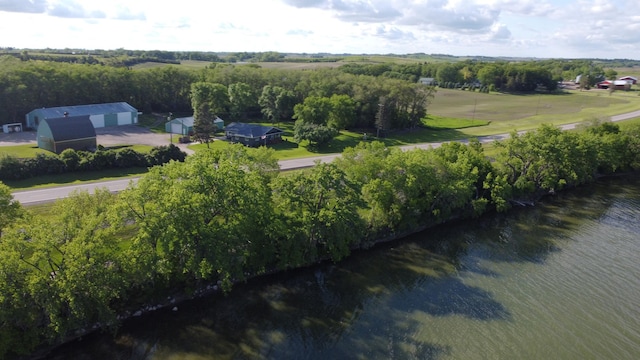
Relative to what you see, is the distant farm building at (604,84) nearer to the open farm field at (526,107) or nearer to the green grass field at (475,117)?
the green grass field at (475,117)

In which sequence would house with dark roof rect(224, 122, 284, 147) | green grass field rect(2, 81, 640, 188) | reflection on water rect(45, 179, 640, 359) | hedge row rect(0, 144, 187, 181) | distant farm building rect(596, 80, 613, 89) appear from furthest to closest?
distant farm building rect(596, 80, 613, 89), house with dark roof rect(224, 122, 284, 147), green grass field rect(2, 81, 640, 188), hedge row rect(0, 144, 187, 181), reflection on water rect(45, 179, 640, 359)

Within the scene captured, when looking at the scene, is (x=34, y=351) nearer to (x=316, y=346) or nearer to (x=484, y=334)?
(x=316, y=346)

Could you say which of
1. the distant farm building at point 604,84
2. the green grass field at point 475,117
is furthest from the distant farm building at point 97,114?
the distant farm building at point 604,84

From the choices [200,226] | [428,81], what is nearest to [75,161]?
[200,226]

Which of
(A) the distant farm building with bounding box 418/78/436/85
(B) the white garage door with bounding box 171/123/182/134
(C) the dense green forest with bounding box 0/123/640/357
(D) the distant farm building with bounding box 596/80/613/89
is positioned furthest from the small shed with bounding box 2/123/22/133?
(D) the distant farm building with bounding box 596/80/613/89

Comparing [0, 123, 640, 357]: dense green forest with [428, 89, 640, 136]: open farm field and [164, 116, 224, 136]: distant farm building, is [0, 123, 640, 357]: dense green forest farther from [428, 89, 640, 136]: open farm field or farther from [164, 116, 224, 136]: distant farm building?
[428, 89, 640, 136]: open farm field

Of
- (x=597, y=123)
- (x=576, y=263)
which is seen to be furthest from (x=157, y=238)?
(x=597, y=123)
